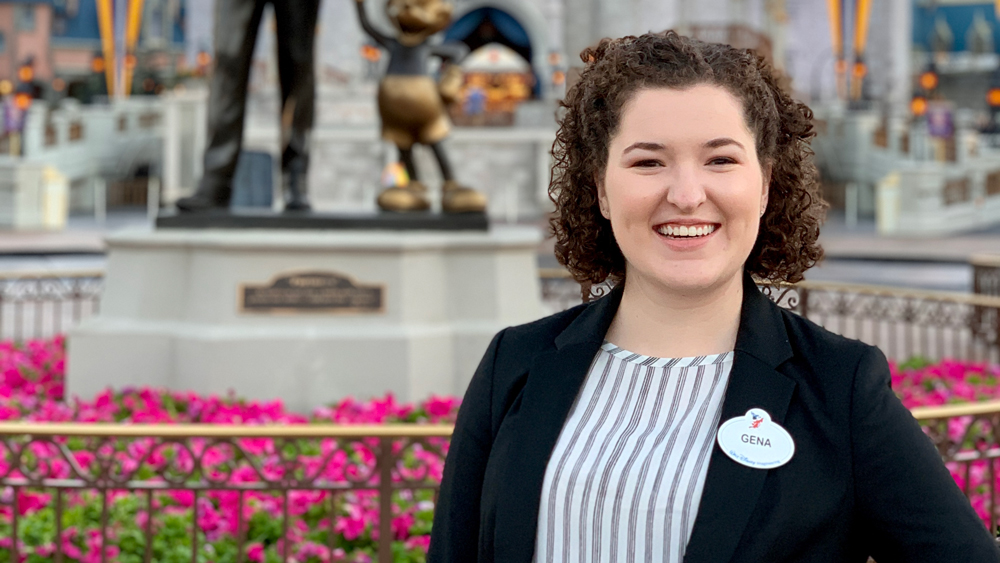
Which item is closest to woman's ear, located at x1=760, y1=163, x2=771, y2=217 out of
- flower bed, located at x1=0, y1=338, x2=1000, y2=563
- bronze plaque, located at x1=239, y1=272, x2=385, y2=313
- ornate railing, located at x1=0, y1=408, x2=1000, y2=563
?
ornate railing, located at x1=0, y1=408, x2=1000, y2=563

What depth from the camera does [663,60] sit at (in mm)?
1781

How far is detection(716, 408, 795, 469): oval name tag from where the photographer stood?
63.5 inches

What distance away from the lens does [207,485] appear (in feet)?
13.7

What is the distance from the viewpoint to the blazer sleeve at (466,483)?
1.87m

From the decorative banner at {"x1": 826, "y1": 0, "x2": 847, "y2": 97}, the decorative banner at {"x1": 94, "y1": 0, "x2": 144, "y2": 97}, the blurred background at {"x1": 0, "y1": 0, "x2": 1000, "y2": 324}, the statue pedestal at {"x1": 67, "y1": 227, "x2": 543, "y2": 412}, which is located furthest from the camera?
the decorative banner at {"x1": 94, "y1": 0, "x2": 144, "y2": 97}

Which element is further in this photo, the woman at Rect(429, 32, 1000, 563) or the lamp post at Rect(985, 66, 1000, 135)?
the lamp post at Rect(985, 66, 1000, 135)

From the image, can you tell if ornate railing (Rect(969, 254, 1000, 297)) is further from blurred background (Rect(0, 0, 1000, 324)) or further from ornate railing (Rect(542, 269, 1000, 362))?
blurred background (Rect(0, 0, 1000, 324))

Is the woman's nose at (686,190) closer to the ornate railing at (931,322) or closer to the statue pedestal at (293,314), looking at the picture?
the statue pedestal at (293,314)

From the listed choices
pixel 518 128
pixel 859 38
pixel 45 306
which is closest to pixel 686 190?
pixel 45 306

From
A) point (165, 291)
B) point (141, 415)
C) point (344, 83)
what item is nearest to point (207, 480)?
point (141, 415)

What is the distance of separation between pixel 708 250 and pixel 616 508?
1.40 ft

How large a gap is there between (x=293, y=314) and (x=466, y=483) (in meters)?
5.32

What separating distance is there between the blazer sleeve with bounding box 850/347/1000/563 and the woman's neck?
0.88 feet

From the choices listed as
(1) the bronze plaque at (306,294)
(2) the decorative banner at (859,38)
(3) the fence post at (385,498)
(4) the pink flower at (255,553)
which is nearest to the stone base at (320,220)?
(1) the bronze plaque at (306,294)
